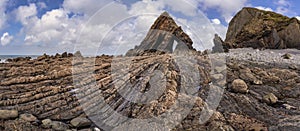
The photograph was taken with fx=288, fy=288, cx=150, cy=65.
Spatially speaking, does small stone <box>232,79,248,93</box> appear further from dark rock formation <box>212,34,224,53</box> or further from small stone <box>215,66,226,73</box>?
dark rock formation <box>212,34,224,53</box>

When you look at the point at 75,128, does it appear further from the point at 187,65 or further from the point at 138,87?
the point at 187,65

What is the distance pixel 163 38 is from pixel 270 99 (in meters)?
9.83

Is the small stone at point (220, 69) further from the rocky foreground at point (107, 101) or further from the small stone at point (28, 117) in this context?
the small stone at point (28, 117)

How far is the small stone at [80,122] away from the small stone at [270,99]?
327 inches

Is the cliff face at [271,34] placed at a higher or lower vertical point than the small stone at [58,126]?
higher

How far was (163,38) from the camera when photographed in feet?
70.3

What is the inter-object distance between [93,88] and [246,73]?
8.92 metres

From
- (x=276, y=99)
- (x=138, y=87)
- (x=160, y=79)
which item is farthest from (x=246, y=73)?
(x=138, y=87)

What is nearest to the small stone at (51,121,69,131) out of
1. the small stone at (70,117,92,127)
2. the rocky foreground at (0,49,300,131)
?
the rocky foreground at (0,49,300,131)

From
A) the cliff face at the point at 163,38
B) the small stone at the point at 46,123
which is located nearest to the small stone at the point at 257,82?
the cliff face at the point at 163,38

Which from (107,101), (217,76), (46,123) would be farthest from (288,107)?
(46,123)

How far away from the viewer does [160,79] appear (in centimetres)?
1211

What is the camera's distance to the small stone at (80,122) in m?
9.87

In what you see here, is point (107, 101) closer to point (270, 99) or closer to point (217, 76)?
point (217, 76)
